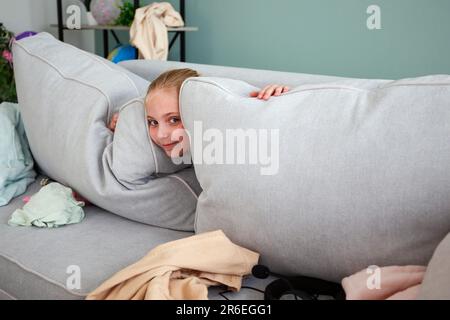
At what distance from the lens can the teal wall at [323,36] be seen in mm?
2438

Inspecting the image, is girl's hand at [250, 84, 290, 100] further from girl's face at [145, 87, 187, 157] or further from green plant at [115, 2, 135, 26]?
green plant at [115, 2, 135, 26]

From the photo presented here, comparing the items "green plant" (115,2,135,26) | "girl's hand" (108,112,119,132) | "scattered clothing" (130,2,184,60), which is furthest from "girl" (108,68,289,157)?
"green plant" (115,2,135,26)

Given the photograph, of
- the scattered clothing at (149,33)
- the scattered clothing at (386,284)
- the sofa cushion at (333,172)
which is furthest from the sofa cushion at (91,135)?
the scattered clothing at (149,33)

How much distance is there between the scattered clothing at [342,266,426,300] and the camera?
77 centimetres

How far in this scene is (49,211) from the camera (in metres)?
1.21

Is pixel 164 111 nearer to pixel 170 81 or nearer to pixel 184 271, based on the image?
pixel 170 81

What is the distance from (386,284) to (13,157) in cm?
115

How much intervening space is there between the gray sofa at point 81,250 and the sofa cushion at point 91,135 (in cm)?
6

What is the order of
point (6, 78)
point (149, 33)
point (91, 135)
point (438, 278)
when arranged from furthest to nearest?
point (6, 78)
point (149, 33)
point (91, 135)
point (438, 278)

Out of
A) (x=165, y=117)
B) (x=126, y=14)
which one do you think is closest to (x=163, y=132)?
(x=165, y=117)

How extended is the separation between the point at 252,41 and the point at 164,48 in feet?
1.87

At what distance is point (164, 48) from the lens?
295cm

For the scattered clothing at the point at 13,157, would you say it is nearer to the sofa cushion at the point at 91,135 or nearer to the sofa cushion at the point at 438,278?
the sofa cushion at the point at 91,135
